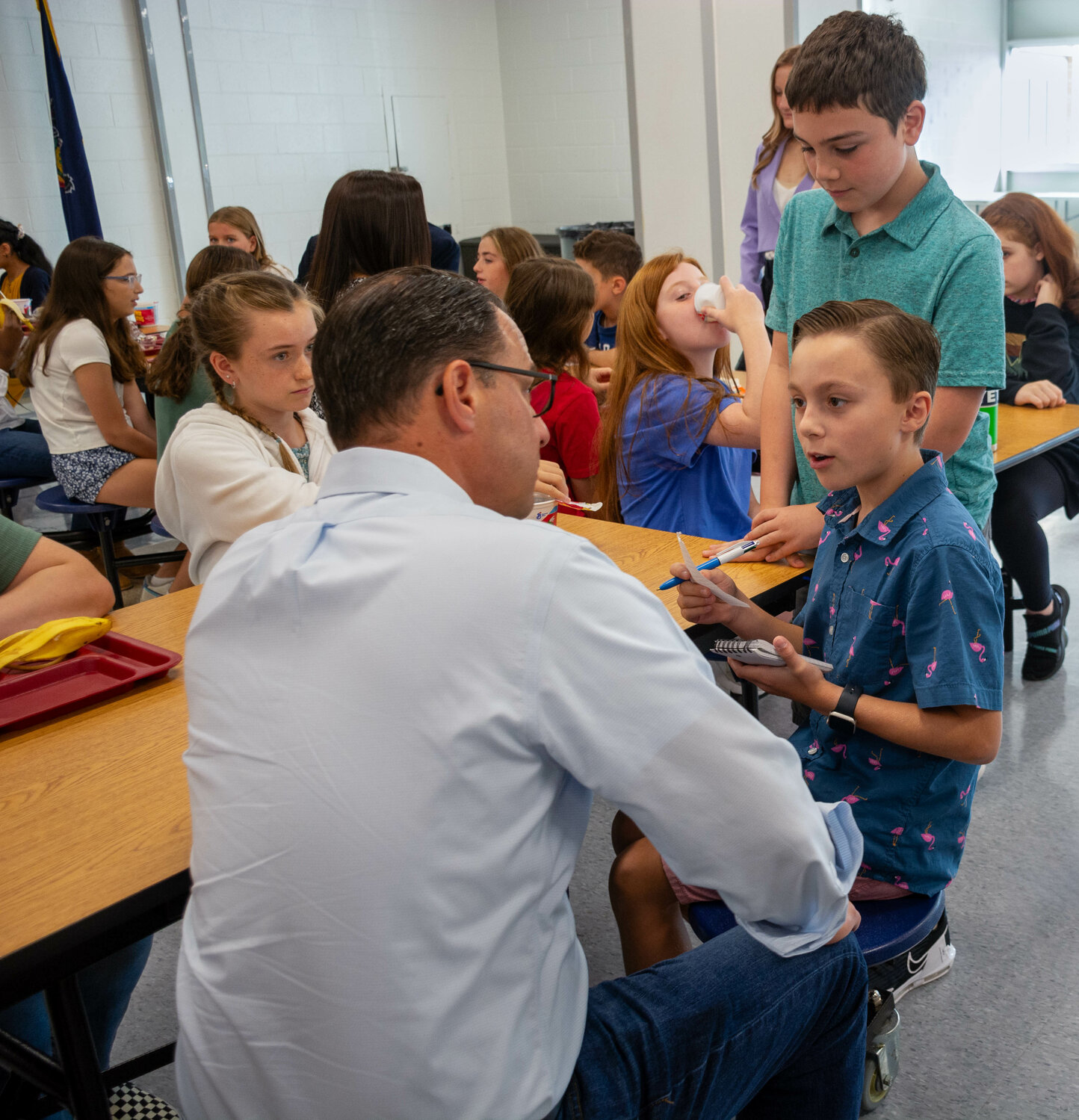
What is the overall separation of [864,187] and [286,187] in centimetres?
609

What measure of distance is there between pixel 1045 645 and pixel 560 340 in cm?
156

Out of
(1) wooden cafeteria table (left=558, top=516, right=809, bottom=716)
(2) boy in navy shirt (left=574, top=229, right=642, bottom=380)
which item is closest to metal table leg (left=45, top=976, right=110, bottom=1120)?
(1) wooden cafeteria table (left=558, top=516, right=809, bottom=716)

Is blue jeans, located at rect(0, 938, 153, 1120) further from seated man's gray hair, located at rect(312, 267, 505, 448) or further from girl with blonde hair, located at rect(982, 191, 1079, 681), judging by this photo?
girl with blonde hair, located at rect(982, 191, 1079, 681)

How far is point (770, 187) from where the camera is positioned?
379cm

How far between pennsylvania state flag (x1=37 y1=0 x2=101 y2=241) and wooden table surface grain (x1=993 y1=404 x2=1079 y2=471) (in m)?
4.93

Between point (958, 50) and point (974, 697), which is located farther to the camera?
point (958, 50)

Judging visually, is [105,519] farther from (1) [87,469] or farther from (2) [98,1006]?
(2) [98,1006]

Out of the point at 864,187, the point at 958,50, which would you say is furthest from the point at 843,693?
the point at 958,50

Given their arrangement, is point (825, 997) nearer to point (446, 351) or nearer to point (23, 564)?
point (446, 351)

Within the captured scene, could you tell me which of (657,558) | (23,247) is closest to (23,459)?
(23,247)

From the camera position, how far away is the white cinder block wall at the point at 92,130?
5754 mm

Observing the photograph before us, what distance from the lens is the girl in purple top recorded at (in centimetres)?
359

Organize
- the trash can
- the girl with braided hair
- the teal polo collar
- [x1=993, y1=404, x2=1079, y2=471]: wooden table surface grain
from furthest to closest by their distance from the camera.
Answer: the trash can → [x1=993, y1=404, x2=1079, y2=471]: wooden table surface grain → the girl with braided hair → the teal polo collar

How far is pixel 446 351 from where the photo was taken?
0.97 metres
